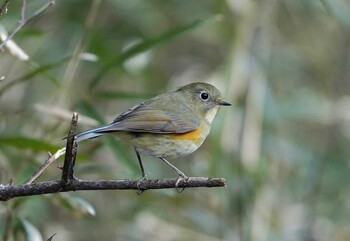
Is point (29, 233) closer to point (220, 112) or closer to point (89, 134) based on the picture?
point (89, 134)

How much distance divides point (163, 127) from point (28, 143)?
2.07 ft

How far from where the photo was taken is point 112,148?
404 centimetres

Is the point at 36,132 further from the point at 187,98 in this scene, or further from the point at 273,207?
the point at 273,207

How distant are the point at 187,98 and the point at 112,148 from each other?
444 millimetres

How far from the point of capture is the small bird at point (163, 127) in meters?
3.43

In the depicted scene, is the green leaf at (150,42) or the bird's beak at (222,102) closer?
the green leaf at (150,42)

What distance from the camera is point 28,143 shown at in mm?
3686

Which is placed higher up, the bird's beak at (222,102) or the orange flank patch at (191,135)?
the bird's beak at (222,102)

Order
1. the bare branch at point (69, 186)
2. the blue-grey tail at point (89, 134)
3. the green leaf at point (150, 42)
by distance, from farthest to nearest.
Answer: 1. the green leaf at point (150, 42)
2. the blue-grey tail at point (89, 134)
3. the bare branch at point (69, 186)

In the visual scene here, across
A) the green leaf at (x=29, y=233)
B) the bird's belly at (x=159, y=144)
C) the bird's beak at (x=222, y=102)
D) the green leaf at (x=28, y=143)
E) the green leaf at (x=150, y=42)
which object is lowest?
the green leaf at (x=29, y=233)

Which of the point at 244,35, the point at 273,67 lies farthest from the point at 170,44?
the point at 244,35

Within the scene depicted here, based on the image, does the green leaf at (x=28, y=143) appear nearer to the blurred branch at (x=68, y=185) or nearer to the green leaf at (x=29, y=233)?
the green leaf at (x=29, y=233)

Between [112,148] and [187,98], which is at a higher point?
[187,98]

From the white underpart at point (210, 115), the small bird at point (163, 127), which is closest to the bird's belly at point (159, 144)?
the small bird at point (163, 127)
